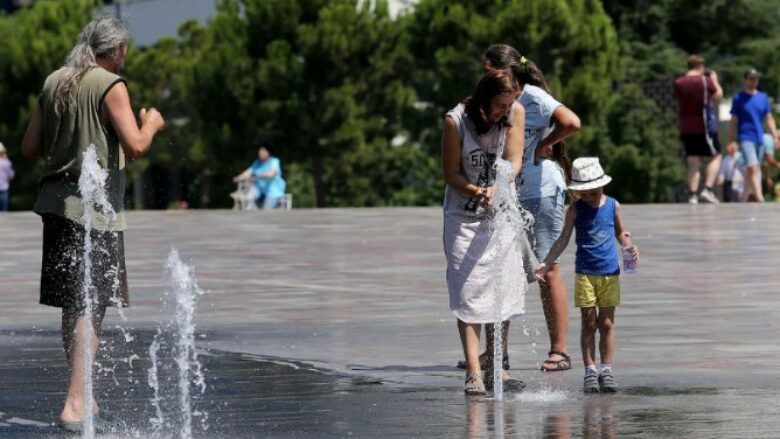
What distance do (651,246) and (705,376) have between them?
833 cm

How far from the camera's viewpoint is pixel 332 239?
19.7 meters

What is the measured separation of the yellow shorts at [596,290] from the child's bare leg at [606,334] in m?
0.04

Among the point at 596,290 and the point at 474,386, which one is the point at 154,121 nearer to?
the point at 474,386

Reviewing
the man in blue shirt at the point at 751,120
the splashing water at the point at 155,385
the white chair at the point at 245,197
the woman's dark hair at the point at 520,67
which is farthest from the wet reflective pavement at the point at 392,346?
the white chair at the point at 245,197

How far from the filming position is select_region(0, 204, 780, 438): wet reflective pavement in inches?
323

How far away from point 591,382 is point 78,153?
8.61ft

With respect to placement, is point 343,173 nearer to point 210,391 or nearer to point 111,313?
point 111,313

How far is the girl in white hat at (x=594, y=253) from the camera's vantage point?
30.6ft

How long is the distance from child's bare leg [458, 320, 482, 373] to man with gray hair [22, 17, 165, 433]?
5.77 ft

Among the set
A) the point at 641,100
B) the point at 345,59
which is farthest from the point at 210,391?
the point at 641,100

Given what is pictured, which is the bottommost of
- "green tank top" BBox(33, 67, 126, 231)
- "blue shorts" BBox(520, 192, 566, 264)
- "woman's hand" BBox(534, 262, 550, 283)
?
"woman's hand" BBox(534, 262, 550, 283)

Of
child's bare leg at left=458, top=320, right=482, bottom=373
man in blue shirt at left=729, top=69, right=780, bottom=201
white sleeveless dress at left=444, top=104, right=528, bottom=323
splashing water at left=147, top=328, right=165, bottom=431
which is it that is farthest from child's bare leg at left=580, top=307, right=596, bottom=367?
man in blue shirt at left=729, top=69, right=780, bottom=201

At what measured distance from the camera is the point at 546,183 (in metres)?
10.1

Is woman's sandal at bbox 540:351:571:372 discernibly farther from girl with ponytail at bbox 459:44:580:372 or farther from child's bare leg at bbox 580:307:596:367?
child's bare leg at bbox 580:307:596:367
